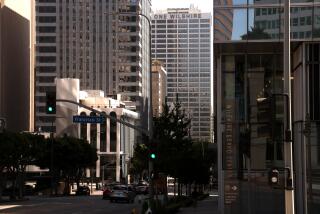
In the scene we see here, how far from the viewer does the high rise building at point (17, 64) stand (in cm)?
11769

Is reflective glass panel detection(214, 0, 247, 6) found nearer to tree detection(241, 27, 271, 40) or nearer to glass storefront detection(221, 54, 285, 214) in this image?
tree detection(241, 27, 271, 40)

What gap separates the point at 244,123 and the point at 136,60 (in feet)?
463

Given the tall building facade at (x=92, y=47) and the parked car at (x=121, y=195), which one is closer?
the parked car at (x=121, y=195)

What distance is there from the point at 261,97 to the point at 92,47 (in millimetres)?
146588

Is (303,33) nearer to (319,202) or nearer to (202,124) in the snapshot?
(319,202)

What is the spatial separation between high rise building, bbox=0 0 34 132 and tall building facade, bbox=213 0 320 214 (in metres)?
89.3

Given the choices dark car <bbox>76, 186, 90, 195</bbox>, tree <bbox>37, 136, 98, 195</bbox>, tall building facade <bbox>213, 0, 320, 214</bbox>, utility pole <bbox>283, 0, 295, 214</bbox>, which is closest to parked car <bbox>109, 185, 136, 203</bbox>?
tree <bbox>37, 136, 98, 195</bbox>

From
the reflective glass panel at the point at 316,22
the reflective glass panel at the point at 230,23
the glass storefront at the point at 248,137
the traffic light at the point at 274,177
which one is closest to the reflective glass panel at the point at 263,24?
the reflective glass panel at the point at 230,23

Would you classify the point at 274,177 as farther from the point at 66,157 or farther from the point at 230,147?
the point at 66,157

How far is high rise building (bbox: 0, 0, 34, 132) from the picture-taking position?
118 m

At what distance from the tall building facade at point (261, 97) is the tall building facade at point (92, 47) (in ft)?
454

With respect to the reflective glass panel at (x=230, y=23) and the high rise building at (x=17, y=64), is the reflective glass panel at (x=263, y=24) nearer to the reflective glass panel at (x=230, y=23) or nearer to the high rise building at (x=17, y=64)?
the reflective glass panel at (x=230, y=23)

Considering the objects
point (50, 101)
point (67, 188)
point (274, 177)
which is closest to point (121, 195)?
point (67, 188)

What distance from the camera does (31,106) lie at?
134 metres
